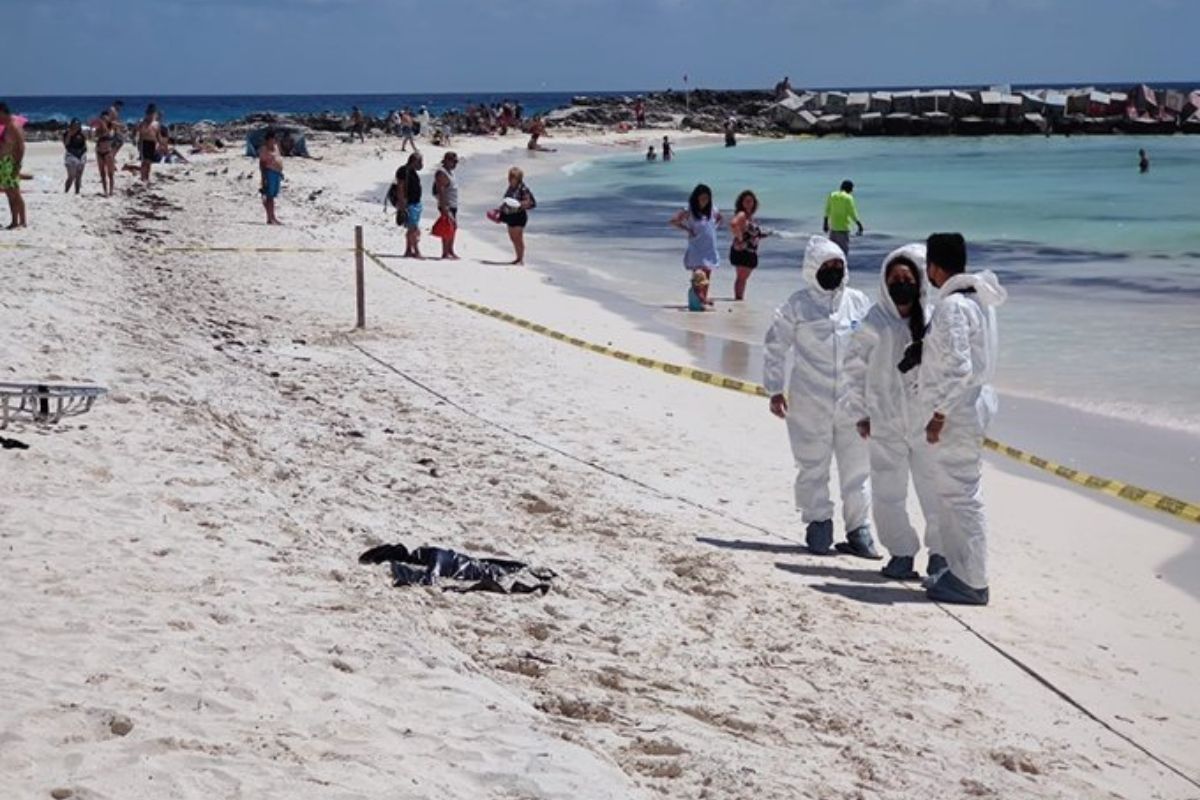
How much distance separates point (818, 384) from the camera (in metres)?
7.82

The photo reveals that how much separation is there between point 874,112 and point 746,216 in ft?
234

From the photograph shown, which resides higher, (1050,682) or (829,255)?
(829,255)

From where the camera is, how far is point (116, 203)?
26391 mm

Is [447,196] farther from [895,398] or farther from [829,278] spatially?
[895,398]

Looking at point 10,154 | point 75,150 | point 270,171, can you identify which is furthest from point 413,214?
point 75,150

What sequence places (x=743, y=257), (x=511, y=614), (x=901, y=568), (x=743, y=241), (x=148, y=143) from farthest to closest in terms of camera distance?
(x=148, y=143)
(x=743, y=257)
(x=743, y=241)
(x=901, y=568)
(x=511, y=614)

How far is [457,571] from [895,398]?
7.17 feet

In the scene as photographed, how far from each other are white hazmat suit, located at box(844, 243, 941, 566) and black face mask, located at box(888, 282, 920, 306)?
1.1 inches

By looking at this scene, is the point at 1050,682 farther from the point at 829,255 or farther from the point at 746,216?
the point at 746,216

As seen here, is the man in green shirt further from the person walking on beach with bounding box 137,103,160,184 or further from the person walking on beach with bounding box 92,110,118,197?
the person walking on beach with bounding box 137,103,160,184

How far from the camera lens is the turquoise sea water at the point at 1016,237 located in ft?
48.1

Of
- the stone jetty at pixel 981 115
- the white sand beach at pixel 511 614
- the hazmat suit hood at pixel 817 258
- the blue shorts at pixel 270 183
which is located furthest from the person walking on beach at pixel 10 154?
the stone jetty at pixel 981 115

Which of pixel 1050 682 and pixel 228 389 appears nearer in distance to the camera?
pixel 1050 682

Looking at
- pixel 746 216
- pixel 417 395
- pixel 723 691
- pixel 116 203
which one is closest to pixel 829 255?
pixel 723 691
